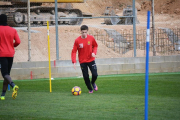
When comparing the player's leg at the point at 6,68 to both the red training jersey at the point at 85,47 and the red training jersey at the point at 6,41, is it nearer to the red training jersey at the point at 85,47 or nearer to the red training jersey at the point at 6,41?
the red training jersey at the point at 6,41

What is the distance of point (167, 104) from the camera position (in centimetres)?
757

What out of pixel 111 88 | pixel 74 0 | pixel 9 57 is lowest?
pixel 111 88

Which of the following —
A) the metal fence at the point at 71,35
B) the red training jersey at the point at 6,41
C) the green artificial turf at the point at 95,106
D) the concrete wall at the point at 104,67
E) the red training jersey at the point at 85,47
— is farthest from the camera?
the metal fence at the point at 71,35

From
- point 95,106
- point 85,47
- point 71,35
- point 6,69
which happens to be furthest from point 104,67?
point 71,35

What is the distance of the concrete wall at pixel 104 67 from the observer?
15156 mm

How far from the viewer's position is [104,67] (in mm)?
15812

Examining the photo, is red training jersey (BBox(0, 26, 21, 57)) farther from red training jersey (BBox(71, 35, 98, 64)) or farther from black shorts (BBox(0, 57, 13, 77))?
red training jersey (BBox(71, 35, 98, 64))

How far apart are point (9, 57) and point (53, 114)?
2501 millimetres

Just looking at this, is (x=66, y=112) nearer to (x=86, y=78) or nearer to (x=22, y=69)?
(x=86, y=78)

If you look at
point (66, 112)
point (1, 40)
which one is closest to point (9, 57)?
point (1, 40)

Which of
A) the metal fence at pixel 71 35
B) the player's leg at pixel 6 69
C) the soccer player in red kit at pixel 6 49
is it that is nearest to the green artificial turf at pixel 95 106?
the player's leg at pixel 6 69

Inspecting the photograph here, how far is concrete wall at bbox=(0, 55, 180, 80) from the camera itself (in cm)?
1516

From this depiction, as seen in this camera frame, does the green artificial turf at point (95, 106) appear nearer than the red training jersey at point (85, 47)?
Yes

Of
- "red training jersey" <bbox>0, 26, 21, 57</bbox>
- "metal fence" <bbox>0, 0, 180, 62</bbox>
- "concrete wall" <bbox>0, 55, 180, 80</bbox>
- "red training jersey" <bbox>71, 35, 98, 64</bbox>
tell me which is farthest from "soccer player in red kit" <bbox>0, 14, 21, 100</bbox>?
"metal fence" <bbox>0, 0, 180, 62</bbox>
